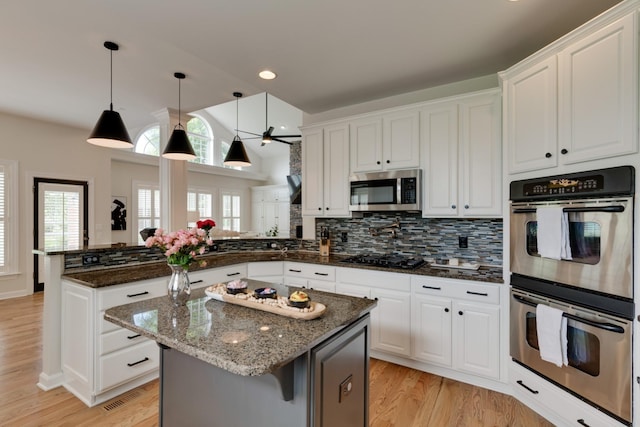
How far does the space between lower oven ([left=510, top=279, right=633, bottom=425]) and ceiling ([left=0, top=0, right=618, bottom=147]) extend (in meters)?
1.84

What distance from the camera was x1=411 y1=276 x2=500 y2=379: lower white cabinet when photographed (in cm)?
242

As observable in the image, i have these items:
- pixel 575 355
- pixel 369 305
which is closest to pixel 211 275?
pixel 369 305

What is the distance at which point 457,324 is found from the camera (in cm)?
255

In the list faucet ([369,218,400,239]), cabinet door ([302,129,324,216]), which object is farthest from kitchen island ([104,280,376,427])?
cabinet door ([302,129,324,216])

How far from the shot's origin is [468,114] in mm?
2754

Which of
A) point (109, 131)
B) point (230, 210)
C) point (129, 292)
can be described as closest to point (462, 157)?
point (129, 292)

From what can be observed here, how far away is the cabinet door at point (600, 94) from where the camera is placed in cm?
160

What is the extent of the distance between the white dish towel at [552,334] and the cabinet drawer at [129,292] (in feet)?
9.25

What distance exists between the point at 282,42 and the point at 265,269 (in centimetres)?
226

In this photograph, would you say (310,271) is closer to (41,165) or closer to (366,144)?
(366,144)

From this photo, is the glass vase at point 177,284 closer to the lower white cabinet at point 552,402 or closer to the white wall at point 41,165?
the lower white cabinet at point 552,402

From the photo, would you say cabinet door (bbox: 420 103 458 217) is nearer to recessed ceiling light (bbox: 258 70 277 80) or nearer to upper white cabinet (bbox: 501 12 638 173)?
upper white cabinet (bbox: 501 12 638 173)

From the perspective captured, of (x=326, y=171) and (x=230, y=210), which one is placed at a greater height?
(x=326, y=171)

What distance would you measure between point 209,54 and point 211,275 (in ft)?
6.53
